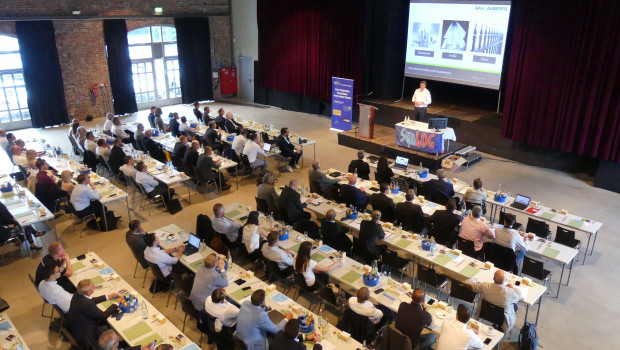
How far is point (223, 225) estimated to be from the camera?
8.33 metres

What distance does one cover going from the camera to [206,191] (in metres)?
12.3

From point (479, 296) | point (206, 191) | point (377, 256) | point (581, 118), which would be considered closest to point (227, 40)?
point (206, 191)

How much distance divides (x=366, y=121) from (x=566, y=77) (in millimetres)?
5535

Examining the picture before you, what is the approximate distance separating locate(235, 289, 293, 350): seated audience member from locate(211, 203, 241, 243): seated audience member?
2.78m

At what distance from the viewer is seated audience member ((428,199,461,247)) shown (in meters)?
8.49

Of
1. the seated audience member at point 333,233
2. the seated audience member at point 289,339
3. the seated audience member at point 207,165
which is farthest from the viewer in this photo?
the seated audience member at point 207,165

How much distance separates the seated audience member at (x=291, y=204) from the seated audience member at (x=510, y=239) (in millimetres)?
3514

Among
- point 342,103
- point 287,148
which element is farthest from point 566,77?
point 287,148

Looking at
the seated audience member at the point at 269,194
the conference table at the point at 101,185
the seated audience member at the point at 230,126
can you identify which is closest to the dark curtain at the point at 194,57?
the seated audience member at the point at 230,126

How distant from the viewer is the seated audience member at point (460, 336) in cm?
545

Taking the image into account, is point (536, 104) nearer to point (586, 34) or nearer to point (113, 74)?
point (586, 34)

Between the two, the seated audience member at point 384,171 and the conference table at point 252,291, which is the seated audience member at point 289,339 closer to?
the conference table at point 252,291

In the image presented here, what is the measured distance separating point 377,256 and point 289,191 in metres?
2.10

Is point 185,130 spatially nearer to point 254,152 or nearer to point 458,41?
point 254,152
